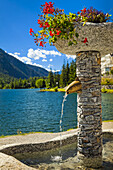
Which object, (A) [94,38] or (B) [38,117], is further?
(B) [38,117]

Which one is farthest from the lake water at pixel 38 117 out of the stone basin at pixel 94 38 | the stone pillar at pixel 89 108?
the stone basin at pixel 94 38

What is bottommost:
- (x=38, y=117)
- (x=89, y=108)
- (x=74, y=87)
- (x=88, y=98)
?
(x=38, y=117)

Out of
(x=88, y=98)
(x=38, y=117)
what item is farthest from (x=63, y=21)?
(x=38, y=117)

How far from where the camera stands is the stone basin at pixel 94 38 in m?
4.04

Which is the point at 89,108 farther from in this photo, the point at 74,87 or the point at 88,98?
the point at 74,87

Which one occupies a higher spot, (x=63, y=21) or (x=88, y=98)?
(x=63, y=21)

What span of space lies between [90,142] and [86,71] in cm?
212

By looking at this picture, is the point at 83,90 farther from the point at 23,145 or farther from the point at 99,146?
the point at 23,145

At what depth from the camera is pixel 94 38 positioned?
13.6 ft

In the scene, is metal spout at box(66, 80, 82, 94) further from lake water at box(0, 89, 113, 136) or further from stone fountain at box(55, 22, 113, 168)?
lake water at box(0, 89, 113, 136)

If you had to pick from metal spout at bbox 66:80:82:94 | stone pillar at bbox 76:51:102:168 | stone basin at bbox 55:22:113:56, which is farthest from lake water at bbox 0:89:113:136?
stone basin at bbox 55:22:113:56

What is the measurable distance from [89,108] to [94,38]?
199 centimetres

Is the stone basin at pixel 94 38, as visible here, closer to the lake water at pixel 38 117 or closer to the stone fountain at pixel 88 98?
the stone fountain at pixel 88 98

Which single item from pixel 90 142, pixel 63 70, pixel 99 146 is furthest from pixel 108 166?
pixel 63 70
